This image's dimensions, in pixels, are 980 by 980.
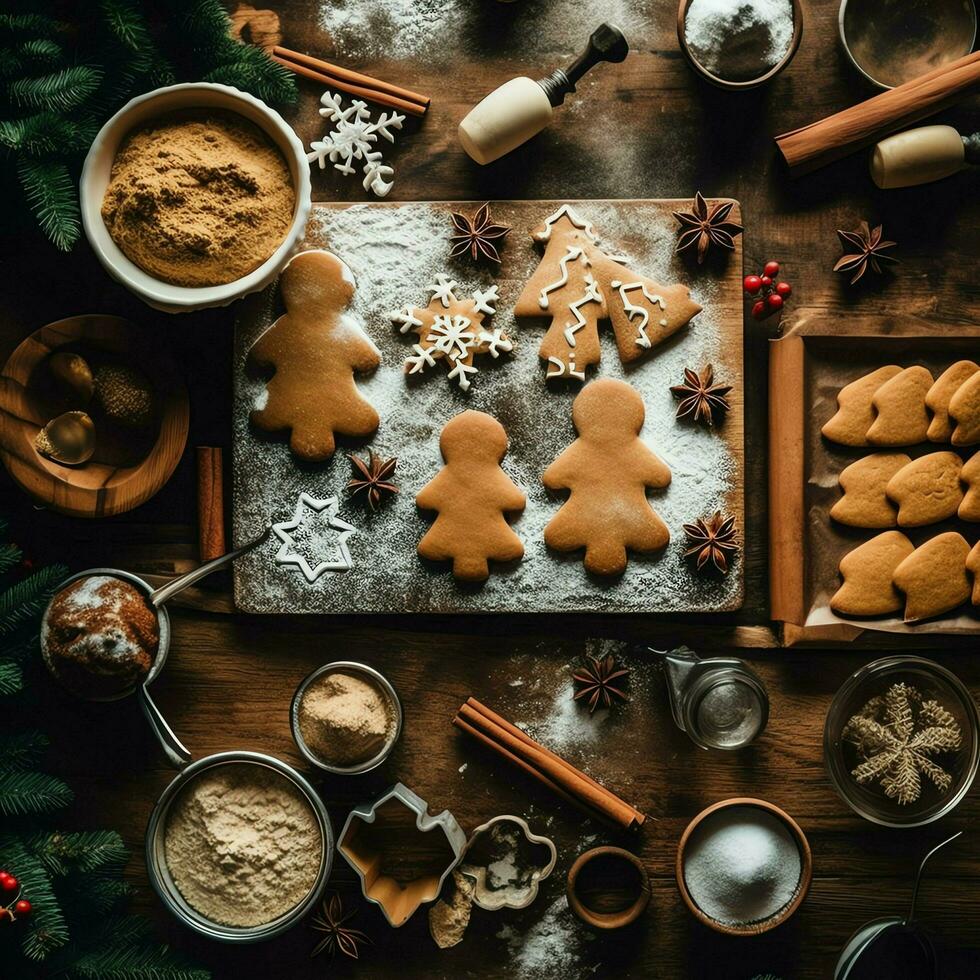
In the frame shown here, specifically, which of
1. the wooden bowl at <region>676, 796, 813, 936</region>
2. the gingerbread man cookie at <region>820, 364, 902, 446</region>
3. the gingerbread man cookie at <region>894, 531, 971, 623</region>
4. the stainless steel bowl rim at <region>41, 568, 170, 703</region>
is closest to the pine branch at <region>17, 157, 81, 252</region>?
the stainless steel bowl rim at <region>41, 568, 170, 703</region>

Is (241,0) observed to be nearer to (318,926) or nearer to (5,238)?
(5,238)

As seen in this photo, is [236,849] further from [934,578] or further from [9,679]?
[934,578]

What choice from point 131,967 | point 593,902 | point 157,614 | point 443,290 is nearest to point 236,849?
point 131,967

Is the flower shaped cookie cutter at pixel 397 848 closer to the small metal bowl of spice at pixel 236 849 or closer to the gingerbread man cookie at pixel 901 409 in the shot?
the small metal bowl of spice at pixel 236 849

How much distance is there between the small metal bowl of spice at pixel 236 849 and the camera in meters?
2.11

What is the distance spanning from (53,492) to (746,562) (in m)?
1.66

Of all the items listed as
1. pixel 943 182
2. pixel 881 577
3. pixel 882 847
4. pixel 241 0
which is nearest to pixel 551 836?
pixel 882 847

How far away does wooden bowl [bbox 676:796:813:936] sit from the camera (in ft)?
7.11

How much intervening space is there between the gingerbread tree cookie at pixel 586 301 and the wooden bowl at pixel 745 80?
44 centimetres

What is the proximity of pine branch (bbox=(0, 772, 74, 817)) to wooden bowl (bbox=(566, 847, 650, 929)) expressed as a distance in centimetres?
118

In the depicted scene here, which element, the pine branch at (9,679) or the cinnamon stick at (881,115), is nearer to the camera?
the pine branch at (9,679)

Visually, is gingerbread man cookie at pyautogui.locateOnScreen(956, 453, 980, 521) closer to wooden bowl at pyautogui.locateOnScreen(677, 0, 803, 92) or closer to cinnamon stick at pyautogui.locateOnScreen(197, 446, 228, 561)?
wooden bowl at pyautogui.locateOnScreen(677, 0, 803, 92)

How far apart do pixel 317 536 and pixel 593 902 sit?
112 centimetres

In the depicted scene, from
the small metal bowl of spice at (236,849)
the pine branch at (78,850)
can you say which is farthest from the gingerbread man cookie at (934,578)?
the pine branch at (78,850)
